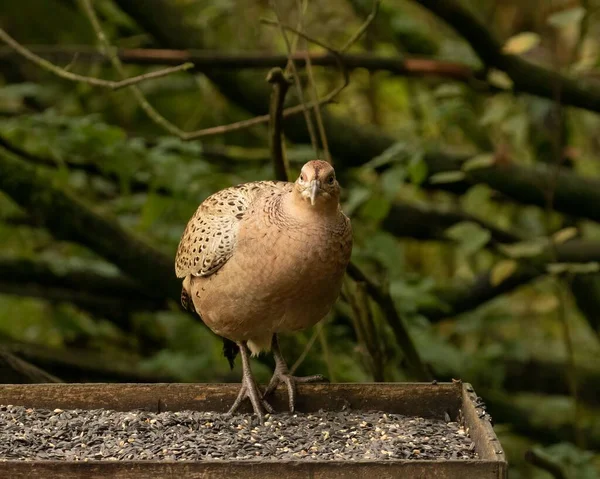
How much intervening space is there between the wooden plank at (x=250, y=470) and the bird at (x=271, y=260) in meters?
0.87

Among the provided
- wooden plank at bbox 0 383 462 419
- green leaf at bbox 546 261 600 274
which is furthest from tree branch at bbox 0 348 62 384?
green leaf at bbox 546 261 600 274

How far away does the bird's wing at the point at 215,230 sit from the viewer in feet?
10.5

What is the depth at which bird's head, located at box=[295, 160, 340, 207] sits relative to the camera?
3.02 metres

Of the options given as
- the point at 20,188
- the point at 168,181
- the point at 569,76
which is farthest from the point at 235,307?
the point at 569,76

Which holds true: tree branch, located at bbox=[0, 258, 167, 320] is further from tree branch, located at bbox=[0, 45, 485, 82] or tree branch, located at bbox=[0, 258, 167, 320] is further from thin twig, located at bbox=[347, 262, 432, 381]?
thin twig, located at bbox=[347, 262, 432, 381]

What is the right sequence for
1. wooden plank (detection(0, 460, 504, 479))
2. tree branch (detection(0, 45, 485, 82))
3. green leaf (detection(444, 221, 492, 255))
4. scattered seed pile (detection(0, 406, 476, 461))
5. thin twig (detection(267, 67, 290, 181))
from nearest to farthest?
wooden plank (detection(0, 460, 504, 479)), scattered seed pile (detection(0, 406, 476, 461)), thin twig (detection(267, 67, 290, 181)), green leaf (detection(444, 221, 492, 255)), tree branch (detection(0, 45, 485, 82))

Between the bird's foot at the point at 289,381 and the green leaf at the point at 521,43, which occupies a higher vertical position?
the green leaf at the point at 521,43

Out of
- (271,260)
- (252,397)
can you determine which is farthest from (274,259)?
(252,397)

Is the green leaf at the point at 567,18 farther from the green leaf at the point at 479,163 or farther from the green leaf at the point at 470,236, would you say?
the green leaf at the point at 470,236

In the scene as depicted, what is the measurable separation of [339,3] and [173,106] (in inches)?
49.9

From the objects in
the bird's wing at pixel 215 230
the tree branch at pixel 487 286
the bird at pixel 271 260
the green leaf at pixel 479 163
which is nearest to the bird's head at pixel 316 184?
the bird at pixel 271 260

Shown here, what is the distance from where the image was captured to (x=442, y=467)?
226 cm

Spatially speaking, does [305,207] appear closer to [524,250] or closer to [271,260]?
[271,260]

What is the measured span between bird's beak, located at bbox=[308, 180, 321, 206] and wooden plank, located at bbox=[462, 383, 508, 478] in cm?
70
